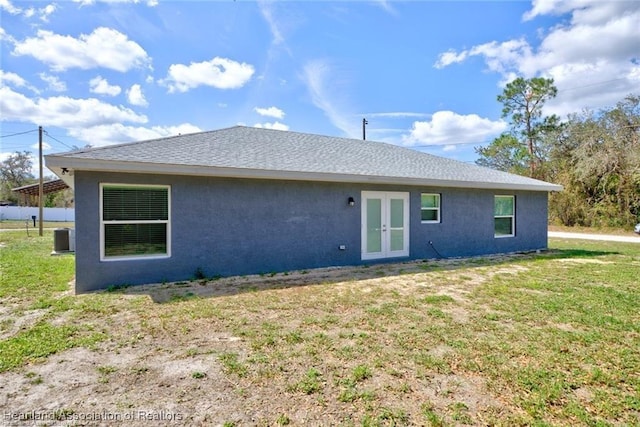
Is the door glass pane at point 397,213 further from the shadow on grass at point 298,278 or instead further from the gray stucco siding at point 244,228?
the shadow on grass at point 298,278

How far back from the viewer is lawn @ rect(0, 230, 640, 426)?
2762mm

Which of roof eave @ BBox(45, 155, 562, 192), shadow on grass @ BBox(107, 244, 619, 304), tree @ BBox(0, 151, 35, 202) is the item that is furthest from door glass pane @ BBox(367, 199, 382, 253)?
tree @ BBox(0, 151, 35, 202)

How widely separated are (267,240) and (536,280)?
5985 mm

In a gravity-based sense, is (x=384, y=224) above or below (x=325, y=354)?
above

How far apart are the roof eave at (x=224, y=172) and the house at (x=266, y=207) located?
0.02 metres

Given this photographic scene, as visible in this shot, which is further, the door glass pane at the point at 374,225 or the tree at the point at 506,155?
the tree at the point at 506,155

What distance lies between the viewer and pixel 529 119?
1144 inches

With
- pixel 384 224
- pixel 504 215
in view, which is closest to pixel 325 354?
pixel 384 224

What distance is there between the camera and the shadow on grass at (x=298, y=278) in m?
6.46

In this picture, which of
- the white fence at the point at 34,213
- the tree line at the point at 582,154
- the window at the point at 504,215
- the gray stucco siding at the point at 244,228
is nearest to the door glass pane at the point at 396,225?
the gray stucco siding at the point at 244,228

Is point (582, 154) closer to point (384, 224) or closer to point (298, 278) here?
point (384, 224)

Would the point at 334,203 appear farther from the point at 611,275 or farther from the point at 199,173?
the point at 611,275

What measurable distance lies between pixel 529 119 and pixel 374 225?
26.4m

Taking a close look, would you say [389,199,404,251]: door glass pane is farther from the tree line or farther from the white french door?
the tree line
